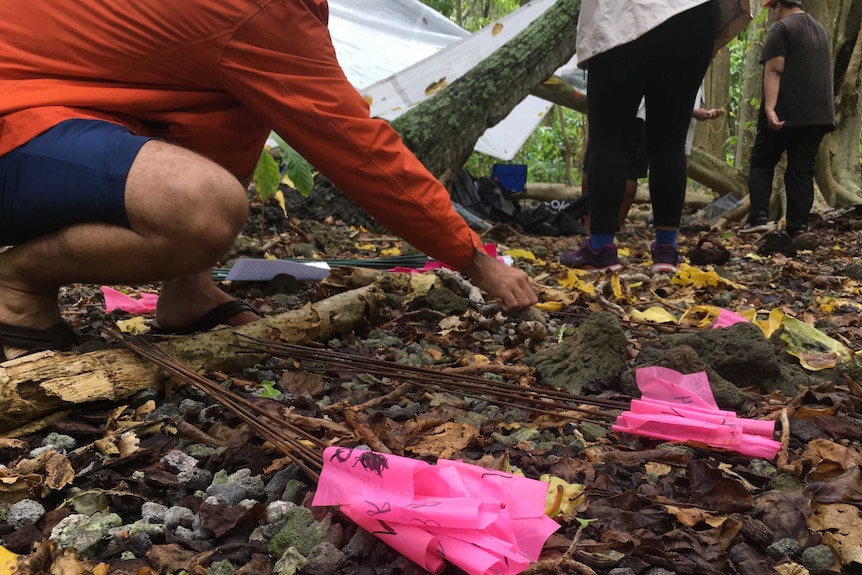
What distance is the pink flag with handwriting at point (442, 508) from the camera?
796 mm

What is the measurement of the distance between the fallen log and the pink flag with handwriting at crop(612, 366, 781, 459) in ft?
2.95

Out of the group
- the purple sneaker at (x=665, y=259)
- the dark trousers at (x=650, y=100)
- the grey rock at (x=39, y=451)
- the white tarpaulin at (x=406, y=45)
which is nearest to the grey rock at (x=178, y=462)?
the grey rock at (x=39, y=451)

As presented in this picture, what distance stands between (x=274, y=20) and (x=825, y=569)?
1317mm

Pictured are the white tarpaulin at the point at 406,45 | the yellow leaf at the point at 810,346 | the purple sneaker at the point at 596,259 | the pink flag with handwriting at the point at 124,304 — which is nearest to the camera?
the yellow leaf at the point at 810,346

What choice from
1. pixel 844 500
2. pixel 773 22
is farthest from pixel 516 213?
pixel 844 500

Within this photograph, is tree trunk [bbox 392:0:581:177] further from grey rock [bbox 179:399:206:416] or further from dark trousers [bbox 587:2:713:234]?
grey rock [bbox 179:399:206:416]

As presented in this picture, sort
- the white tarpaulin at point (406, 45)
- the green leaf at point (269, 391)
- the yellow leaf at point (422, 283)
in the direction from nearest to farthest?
the green leaf at point (269, 391) < the yellow leaf at point (422, 283) < the white tarpaulin at point (406, 45)

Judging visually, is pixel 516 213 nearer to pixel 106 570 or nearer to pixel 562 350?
pixel 562 350

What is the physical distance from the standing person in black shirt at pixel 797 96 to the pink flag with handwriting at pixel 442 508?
459 cm

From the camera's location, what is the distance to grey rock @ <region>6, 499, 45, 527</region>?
0.96m

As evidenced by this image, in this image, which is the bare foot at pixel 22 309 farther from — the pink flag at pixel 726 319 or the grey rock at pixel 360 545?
the pink flag at pixel 726 319

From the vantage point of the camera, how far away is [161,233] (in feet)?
4.43

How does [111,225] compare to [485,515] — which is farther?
[111,225]

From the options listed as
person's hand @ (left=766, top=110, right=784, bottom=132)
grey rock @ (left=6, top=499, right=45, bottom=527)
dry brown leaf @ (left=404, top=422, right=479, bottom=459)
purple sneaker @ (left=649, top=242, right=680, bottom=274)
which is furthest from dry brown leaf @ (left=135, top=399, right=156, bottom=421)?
person's hand @ (left=766, top=110, right=784, bottom=132)
